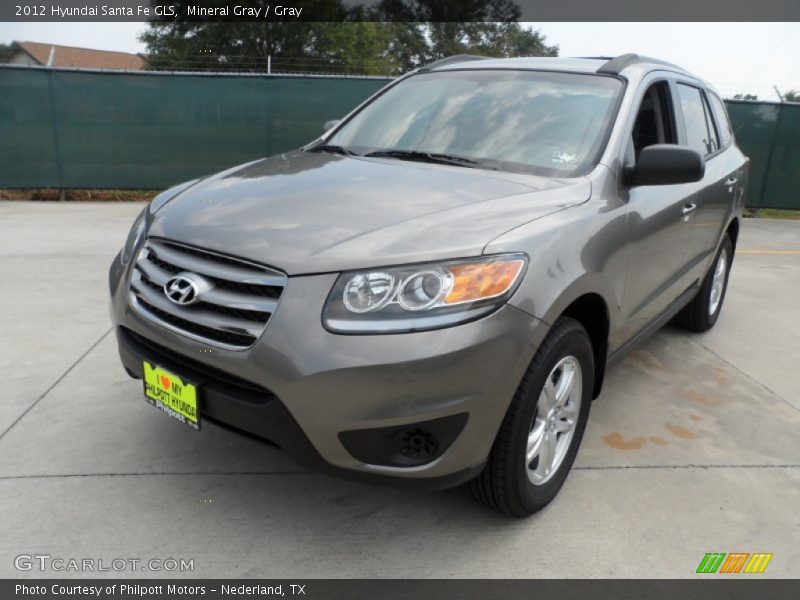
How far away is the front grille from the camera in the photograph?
2.07 m

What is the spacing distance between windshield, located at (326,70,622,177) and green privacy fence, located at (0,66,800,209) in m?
6.76

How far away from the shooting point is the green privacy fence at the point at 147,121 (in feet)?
31.2

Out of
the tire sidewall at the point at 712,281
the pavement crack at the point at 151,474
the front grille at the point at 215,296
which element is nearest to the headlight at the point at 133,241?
the front grille at the point at 215,296

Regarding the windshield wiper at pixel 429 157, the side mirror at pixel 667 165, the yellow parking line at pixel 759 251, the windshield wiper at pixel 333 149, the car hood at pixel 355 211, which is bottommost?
the yellow parking line at pixel 759 251

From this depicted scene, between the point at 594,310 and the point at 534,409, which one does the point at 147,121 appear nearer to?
the point at 594,310

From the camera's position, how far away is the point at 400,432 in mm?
2033

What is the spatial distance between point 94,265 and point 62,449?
346 centimetres

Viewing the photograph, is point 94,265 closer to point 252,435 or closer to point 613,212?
point 252,435

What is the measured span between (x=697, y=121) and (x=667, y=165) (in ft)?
5.35

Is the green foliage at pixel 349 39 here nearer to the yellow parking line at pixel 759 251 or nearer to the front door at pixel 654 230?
the yellow parking line at pixel 759 251

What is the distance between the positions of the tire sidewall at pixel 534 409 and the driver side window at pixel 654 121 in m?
1.03

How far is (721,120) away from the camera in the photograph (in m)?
4.74

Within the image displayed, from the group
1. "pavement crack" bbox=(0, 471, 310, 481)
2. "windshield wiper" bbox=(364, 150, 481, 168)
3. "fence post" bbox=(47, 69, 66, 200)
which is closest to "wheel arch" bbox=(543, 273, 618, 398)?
"windshield wiper" bbox=(364, 150, 481, 168)

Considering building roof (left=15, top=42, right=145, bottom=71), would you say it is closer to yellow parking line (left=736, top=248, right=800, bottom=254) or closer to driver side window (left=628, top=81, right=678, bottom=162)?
yellow parking line (left=736, top=248, right=800, bottom=254)
